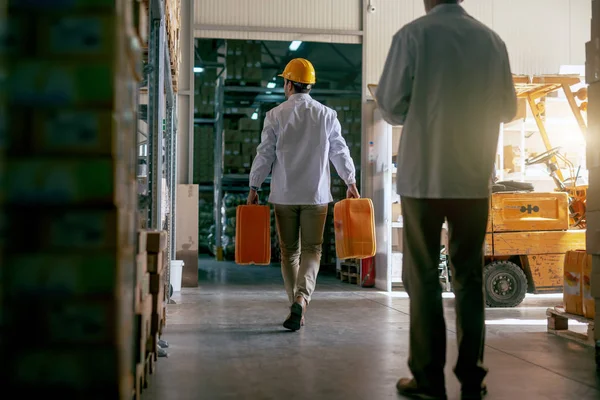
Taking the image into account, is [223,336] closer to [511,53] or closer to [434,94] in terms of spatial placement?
→ [434,94]

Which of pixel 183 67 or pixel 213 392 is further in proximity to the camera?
pixel 183 67

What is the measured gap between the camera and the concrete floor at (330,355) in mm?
3535

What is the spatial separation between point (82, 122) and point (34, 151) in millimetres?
163

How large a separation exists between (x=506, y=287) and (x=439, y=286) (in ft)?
15.2

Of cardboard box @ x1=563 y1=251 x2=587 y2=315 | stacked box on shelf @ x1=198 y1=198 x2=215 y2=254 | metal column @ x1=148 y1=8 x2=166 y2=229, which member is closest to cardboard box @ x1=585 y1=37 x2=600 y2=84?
cardboard box @ x1=563 y1=251 x2=587 y2=315

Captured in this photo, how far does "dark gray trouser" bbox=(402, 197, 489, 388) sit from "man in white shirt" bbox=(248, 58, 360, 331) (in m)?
2.41

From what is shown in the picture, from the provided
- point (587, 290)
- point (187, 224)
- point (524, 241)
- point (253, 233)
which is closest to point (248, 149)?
point (187, 224)

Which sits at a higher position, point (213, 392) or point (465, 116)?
point (465, 116)

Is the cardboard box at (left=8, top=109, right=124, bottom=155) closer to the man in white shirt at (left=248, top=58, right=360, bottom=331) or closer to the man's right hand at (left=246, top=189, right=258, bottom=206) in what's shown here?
the man in white shirt at (left=248, top=58, right=360, bottom=331)

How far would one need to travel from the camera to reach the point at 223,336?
535cm

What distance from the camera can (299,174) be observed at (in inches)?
227

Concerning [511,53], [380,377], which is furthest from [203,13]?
[380,377]

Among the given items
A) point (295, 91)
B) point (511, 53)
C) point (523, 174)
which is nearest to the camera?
point (295, 91)

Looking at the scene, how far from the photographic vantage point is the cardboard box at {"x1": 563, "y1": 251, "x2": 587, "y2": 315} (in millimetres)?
5320
